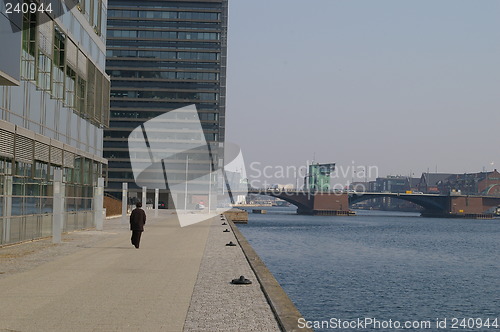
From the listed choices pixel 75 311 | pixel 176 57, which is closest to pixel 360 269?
pixel 75 311

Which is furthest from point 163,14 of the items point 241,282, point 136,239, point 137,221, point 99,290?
point 99,290

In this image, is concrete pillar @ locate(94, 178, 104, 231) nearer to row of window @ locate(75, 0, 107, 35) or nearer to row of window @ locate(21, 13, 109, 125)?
row of window @ locate(21, 13, 109, 125)

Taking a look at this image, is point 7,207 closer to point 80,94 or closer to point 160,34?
point 80,94

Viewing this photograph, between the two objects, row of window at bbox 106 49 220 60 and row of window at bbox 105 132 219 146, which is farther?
row of window at bbox 106 49 220 60

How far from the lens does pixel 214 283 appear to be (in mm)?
16281

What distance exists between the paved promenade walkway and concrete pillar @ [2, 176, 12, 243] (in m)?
0.61

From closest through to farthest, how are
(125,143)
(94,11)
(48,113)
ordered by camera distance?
(48,113), (94,11), (125,143)

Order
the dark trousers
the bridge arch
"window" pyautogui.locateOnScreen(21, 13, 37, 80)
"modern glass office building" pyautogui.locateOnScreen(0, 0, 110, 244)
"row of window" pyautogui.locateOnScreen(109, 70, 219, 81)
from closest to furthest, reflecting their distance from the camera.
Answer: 1. "modern glass office building" pyautogui.locateOnScreen(0, 0, 110, 244)
2. the dark trousers
3. "window" pyautogui.locateOnScreen(21, 13, 37, 80)
4. "row of window" pyautogui.locateOnScreen(109, 70, 219, 81)
5. the bridge arch

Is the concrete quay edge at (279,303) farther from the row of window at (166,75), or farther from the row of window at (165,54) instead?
the row of window at (165,54)

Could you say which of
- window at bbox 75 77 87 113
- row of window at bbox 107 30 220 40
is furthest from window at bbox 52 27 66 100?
Result: row of window at bbox 107 30 220 40

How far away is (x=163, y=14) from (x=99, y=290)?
15839 centimetres

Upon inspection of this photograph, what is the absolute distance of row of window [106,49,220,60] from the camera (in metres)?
164

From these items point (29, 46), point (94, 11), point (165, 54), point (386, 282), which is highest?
point (165, 54)

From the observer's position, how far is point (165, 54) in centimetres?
16538
